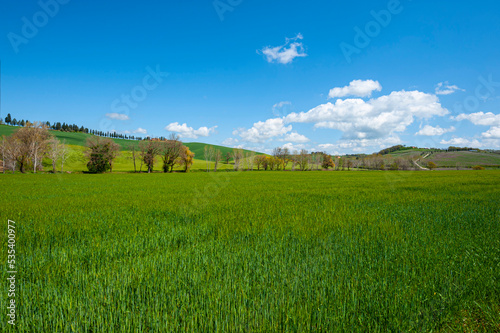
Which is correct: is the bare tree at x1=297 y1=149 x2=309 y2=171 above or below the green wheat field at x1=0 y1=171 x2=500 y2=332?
above

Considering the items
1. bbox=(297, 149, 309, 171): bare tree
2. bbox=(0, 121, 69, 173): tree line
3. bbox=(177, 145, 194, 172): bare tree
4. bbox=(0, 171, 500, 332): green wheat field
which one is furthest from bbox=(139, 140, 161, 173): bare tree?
bbox=(297, 149, 309, 171): bare tree

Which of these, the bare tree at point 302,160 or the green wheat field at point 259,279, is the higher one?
the bare tree at point 302,160

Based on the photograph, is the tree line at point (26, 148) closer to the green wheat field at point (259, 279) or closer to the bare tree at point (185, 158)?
the bare tree at point (185, 158)

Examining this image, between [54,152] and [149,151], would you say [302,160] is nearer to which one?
[149,151]

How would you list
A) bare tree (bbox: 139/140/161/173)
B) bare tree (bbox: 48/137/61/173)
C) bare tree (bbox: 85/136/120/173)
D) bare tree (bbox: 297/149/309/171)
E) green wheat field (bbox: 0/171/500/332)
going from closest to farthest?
green wheat field (bbox: 0/171/500/332) → bare tree (bbox: 48/137/61/173) → bare tree (bbox: 85/136/120/173) → bare tree (bbox: 139/140/161/173) → bare tree (bbox: 297/149/309/171)

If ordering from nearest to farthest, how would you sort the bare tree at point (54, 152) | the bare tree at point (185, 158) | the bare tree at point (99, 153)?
the bare tree at point (54, 152) → the bare tree at point (99, 153) → the bare tree at point (185, 158)

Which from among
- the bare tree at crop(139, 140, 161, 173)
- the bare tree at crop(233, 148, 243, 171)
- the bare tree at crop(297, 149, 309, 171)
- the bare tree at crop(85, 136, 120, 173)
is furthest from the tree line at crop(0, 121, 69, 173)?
the bare tree at crop(297, 149, 309, 171)

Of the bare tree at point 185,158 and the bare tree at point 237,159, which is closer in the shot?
the bare tree at point 185,158

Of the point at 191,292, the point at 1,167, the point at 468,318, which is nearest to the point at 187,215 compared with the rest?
the point at 191,292

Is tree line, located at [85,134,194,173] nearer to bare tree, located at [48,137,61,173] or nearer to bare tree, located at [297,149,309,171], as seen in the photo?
bare tree, located at [48,137,61,173]

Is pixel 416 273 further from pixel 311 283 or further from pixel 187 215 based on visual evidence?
pixel 187 215

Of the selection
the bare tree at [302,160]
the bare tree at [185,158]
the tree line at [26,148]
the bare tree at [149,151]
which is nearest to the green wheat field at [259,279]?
the tree line at [26,148]

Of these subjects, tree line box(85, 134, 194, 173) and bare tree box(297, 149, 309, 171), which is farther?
bare tree box(297, 149, 309, 171)

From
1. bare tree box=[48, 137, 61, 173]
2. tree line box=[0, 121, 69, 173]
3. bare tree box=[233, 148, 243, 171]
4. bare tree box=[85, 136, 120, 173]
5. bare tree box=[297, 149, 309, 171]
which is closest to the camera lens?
tree line box=[0, 121, 69, 173]
